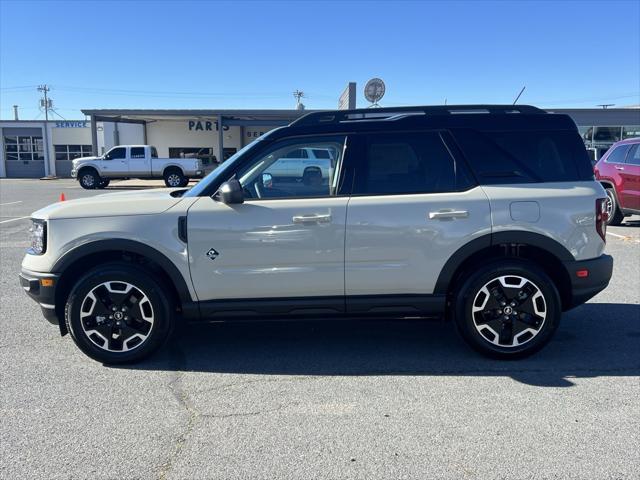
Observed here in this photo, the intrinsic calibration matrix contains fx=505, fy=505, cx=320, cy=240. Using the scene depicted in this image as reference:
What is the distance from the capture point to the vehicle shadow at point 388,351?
12.8ft

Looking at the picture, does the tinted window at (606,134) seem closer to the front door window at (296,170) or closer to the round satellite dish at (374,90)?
the round satellite dish at (374,90)

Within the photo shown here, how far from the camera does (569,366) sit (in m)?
3.96

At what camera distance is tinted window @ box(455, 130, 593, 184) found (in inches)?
158

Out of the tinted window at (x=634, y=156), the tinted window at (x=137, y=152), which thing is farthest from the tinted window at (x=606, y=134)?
the tinted window at (x=137, y=152)

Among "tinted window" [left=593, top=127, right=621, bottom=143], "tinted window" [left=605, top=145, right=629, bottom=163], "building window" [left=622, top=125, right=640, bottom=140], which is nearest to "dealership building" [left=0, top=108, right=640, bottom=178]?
"tinted window" [left=593, top=127, right=621, bottom=143]

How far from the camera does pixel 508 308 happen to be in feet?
13.1

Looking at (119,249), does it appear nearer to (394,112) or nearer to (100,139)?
(394,112)

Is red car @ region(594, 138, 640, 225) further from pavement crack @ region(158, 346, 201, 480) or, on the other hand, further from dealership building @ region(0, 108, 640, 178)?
dealership building @ region(0, 108, 640, 178)

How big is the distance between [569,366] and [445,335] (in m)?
1.08

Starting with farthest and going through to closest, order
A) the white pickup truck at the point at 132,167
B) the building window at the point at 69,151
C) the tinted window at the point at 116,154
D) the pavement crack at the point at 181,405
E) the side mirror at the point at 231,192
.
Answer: the building window at the point at 69,151, the tinted window at the point at 116,154, the white pickup truck at the point at 132,167, the side mirror at the point at 231,192, the pavement crack at the point at 181,405

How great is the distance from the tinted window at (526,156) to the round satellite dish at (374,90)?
840 centimetres

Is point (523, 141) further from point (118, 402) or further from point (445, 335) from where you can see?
point (118, 402)

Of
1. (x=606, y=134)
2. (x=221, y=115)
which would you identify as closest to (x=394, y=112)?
(x=221, y=115)

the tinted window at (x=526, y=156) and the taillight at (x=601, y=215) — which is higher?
the tinted window at (x=526, y=156)
